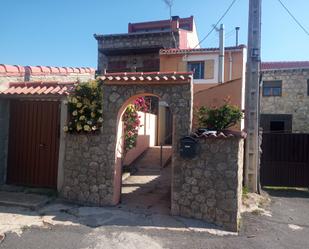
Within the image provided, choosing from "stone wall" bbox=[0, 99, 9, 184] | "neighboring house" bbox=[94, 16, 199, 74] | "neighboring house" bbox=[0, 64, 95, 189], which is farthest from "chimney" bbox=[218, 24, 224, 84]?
"stone wall" bbox=[0, 99, 9, 184]

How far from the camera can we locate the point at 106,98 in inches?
289

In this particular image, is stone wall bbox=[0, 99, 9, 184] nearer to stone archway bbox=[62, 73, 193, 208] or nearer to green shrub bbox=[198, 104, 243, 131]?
stone archway bbox=[62, 73, 193, 208]

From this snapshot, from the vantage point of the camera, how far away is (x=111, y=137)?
7.26 m

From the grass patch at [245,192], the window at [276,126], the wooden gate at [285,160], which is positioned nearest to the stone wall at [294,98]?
the window at [276,126]

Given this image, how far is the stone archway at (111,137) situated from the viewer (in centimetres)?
687

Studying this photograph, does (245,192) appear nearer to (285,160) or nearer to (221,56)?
(285,160)

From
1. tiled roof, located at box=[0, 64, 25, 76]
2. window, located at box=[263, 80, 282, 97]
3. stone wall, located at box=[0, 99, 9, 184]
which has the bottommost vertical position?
stone wall, located at box=[0, 99, 9, 184]

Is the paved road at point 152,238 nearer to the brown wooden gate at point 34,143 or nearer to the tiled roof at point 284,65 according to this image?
the brown wooden gate at point 34,143

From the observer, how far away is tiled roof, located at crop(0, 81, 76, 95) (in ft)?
26.1

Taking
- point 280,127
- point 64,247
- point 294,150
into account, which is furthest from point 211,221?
point 280,127

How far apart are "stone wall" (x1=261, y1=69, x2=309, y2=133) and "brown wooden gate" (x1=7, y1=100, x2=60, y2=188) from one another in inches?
743

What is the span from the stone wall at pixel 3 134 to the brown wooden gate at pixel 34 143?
0.11 meters

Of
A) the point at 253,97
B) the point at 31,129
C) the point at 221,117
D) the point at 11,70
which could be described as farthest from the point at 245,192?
the point at 11,70

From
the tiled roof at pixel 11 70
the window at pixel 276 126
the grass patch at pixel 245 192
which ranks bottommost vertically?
the grass patch at pixel 245 192
